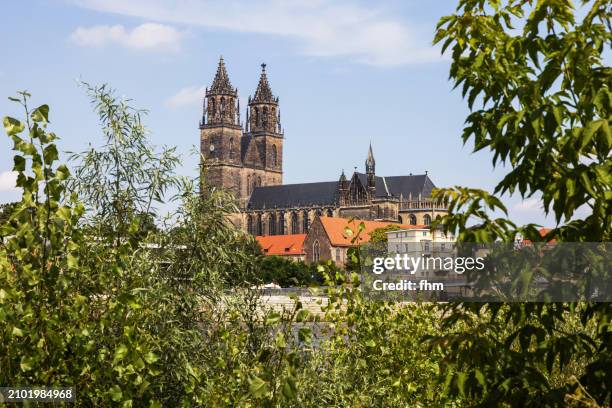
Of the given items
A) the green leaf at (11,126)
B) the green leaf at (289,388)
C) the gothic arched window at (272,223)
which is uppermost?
the gothic arched window at (272,223)

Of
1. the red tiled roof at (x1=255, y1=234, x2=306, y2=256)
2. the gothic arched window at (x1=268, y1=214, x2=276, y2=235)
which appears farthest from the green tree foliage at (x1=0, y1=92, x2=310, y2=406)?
the gothic arched window at (x1=268, y1=214, x2=276, y2=235)

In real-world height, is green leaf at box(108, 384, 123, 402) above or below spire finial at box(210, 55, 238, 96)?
below

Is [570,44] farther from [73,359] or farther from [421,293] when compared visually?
[421,293]

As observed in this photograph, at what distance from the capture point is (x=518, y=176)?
5094 millimetres

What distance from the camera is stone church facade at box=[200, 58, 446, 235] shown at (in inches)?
5610

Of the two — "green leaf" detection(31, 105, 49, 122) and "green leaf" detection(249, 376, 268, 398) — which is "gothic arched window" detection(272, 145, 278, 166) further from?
"green leaf" detection(249, 376, 268, 398)

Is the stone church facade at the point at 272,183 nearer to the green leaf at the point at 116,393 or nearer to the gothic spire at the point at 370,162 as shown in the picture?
the gothic spire at the point at 370,162

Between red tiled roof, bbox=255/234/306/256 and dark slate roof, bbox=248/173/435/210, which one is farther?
dark slate roof, bbox=248/173/435/210

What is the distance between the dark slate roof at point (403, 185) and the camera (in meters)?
143

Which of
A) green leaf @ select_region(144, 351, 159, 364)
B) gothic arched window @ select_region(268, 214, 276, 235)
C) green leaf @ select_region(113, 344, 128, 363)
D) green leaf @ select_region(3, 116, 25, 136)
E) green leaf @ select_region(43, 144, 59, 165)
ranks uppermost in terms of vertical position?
gothic arched window @ select_region(268, 214, 276, 235)

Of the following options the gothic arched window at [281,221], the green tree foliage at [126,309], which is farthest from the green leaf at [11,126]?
the gothic arched window at [281,221]

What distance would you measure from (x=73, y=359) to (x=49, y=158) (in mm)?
1761

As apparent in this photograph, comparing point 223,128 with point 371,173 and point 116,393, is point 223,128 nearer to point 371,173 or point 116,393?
point 371,173

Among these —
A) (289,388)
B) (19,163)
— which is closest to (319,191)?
(19,163)
